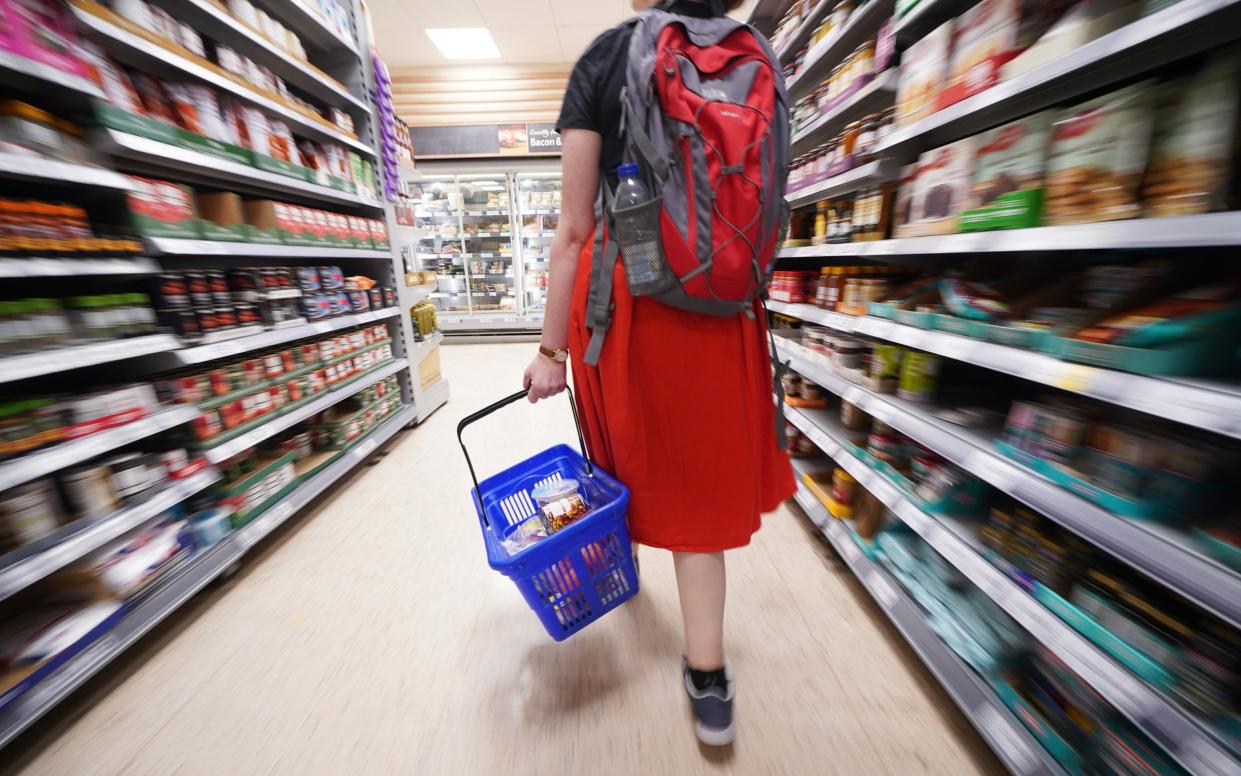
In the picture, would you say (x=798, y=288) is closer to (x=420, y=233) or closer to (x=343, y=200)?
(x=343, y=200)

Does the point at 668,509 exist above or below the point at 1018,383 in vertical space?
below

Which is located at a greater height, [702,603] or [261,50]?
[261,50]

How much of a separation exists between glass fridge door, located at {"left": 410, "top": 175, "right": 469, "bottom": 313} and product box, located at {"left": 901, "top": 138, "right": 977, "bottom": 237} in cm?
578

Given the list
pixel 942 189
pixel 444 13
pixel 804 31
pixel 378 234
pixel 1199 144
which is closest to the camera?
pixel 1199 144

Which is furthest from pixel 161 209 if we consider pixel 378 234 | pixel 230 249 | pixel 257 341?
pixel 378 234

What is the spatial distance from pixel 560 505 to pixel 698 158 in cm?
78

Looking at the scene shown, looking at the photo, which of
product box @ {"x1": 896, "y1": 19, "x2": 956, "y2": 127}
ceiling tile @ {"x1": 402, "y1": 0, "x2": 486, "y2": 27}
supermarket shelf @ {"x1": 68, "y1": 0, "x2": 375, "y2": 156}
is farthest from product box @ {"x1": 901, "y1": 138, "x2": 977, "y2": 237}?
ceiling tile @ {"x1": 402, "y1": 0, "x2": 486, "y2": 27}

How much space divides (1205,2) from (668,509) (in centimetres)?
107

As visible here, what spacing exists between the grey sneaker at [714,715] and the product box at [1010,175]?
3.95 feet

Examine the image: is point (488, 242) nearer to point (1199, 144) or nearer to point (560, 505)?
point (560, 505)

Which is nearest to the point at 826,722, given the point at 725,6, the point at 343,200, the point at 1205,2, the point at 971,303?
the point at 971,303

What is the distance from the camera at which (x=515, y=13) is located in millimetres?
4652

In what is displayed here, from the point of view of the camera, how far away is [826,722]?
3.50ft

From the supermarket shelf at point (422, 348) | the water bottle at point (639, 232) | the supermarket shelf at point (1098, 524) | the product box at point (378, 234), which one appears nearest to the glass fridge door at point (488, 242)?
the supermarket shelf at point (422, 348)
